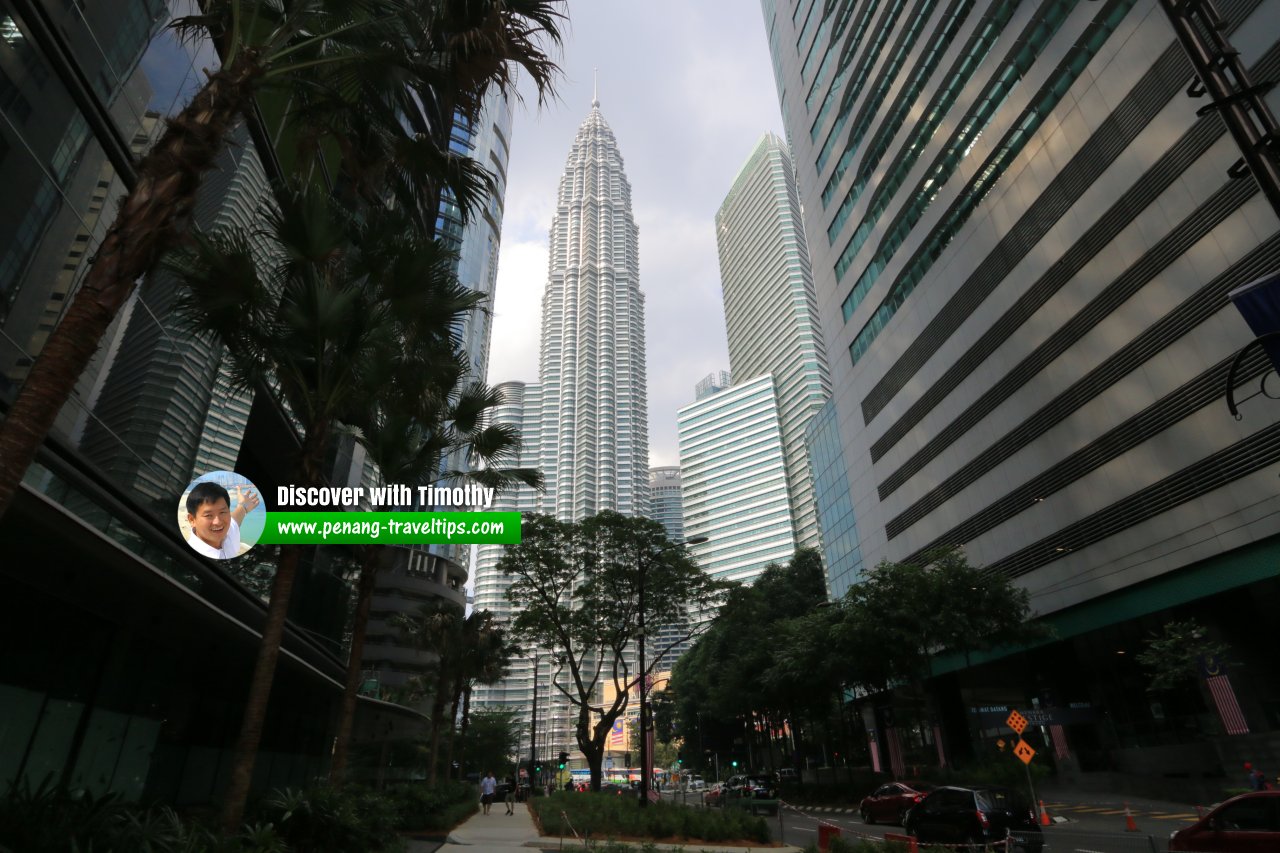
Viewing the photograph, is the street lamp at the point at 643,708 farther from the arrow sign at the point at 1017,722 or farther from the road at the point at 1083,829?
Result: the arrow sign at the point at 1017,722

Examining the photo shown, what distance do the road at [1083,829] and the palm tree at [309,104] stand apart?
16.2m

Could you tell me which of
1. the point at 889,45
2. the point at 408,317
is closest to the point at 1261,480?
the point at 408,317

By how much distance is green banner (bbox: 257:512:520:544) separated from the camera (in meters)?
10.5

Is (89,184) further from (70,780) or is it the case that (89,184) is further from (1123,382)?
(1123,382)

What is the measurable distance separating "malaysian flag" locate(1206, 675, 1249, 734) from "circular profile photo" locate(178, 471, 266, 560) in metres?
29.6

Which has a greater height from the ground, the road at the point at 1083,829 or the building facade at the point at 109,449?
the building facade at the point at 109,449

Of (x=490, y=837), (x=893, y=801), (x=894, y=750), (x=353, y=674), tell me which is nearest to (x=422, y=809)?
(x=490, y=837)

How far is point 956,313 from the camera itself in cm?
3741

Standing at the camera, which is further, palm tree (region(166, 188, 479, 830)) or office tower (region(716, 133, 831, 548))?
office tower (region(716, 133, 831, 548))

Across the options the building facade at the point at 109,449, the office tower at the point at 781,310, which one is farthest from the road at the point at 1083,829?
the office tower at the point at 781,310

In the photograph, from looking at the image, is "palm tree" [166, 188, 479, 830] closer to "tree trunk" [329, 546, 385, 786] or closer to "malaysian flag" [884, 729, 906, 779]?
"tree trunk" [329, 546, 385, 786]

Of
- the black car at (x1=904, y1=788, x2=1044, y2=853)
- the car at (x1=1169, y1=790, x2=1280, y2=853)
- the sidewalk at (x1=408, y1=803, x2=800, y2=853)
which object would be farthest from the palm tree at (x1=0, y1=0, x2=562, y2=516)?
the black car at (x1=904, y1=788, x2=1044, y2=853)

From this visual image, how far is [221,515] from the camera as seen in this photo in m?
11.7

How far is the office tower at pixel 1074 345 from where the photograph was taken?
23.6 m
